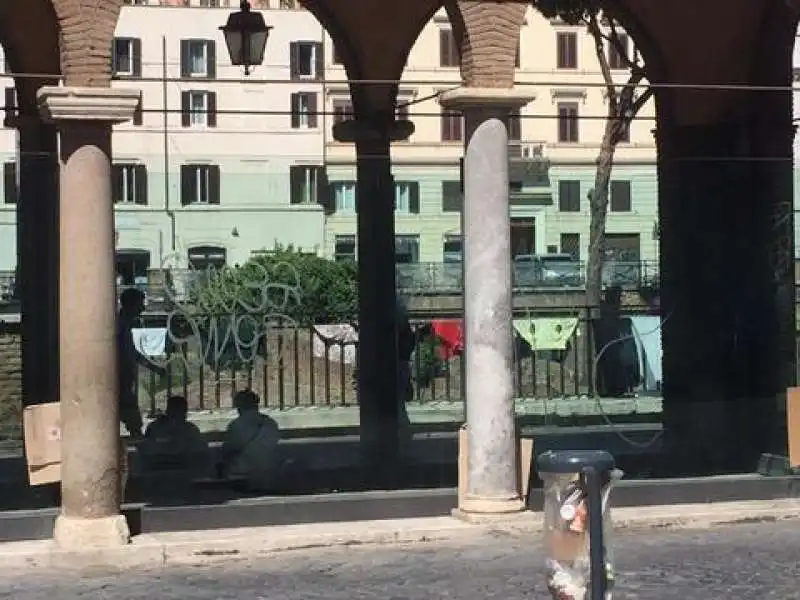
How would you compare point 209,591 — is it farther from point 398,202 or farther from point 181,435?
point 398,202

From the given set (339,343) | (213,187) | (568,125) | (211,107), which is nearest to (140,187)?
(213,187)

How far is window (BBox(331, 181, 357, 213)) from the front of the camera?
14266 mm

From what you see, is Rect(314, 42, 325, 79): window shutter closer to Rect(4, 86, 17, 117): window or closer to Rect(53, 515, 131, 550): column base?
Rect(4, 86, 17, 117): window

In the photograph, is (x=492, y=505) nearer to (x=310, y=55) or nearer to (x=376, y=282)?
(x=376, y=282)

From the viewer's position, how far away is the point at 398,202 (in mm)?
14172

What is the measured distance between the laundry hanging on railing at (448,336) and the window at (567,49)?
24.0 feet

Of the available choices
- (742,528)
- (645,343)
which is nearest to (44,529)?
(742,528)

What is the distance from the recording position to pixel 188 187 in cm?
1298

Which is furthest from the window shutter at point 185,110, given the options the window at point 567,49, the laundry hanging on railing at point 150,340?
the window at point 567,49

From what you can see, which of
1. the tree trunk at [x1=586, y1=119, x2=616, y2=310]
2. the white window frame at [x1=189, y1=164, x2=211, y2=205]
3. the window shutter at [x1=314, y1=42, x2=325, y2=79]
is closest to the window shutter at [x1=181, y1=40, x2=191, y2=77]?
the window shutter at [x1=314, y1=42, x2=325, y2=79]

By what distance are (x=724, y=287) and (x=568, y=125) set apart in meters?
6.45

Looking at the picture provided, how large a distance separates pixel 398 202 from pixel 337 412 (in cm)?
199

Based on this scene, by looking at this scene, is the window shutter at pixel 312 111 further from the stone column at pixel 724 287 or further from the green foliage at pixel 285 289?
the stone column at pixel 724 287

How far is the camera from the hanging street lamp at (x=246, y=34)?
12.6 m
